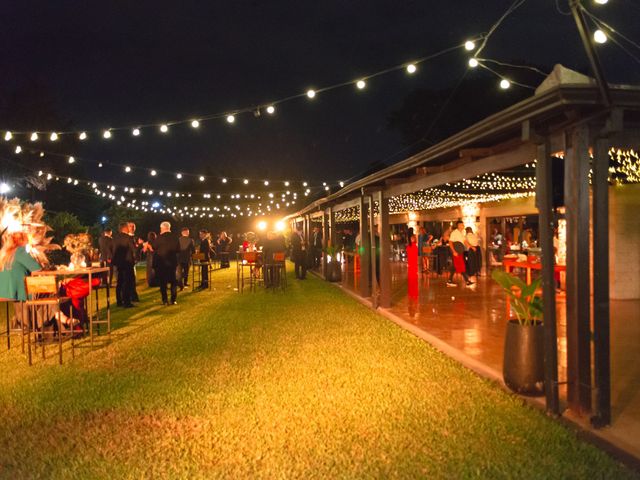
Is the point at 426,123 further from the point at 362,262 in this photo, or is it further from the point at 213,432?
the point at 213,432

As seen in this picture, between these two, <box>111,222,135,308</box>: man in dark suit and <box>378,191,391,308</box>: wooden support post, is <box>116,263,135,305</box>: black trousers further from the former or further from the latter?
<box>378,191,391,308</box>: wooden support post

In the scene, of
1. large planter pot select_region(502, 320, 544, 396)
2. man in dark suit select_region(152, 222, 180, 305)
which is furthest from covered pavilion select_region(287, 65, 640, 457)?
man in dark suit select_region(152, 222, 180, 305)

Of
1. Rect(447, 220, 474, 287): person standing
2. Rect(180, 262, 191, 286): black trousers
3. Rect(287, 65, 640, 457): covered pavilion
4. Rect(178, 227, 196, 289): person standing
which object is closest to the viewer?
Rect(287, 65, 640, 457): covered pavilion

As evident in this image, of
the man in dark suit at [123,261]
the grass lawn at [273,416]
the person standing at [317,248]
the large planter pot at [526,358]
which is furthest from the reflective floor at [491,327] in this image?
the person standing at [317,248]

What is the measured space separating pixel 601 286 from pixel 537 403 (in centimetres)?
124

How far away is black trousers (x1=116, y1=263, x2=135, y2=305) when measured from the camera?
39.2ft

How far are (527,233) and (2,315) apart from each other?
42.5 ft

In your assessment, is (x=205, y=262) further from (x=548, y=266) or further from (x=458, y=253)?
(x=548, y=266)

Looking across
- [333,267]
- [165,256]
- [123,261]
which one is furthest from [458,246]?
[123,261]

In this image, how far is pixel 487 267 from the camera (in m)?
17.9

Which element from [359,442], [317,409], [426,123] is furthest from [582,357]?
[426,123]

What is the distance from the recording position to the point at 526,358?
203 inches

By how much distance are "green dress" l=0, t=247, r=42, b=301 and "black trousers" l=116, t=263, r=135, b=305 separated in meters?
3.91

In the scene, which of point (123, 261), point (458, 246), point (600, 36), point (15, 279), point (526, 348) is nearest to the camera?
point (526, 348)
